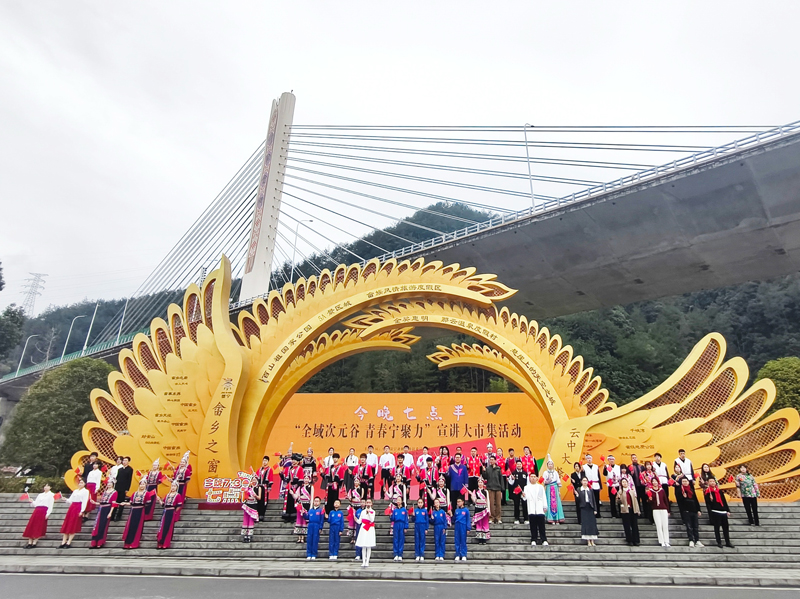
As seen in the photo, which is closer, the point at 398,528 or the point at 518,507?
the point at 398,528

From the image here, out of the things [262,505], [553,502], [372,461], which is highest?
[372,461]

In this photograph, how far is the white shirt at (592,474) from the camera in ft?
25.2

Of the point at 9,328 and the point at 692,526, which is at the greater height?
the point at 9,328

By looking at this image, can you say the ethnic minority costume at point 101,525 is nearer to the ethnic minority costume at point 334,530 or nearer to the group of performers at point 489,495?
the group of performers at point 489,495

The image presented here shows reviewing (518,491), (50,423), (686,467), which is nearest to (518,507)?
(518,491)

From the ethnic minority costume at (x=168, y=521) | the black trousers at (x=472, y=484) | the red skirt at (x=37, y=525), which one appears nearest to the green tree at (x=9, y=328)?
the red skirt at (x=37, y=525)

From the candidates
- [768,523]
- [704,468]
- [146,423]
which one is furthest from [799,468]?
[146,423]

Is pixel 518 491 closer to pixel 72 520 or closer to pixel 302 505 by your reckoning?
pixel 302 505

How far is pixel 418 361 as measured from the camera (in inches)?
981

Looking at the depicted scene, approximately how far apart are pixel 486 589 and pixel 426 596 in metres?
0.75

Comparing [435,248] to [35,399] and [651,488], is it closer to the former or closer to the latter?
[651,488]

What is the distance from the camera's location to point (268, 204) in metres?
19.8

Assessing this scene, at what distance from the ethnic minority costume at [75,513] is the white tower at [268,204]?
41.8 feet

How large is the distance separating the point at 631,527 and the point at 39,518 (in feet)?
28.4
